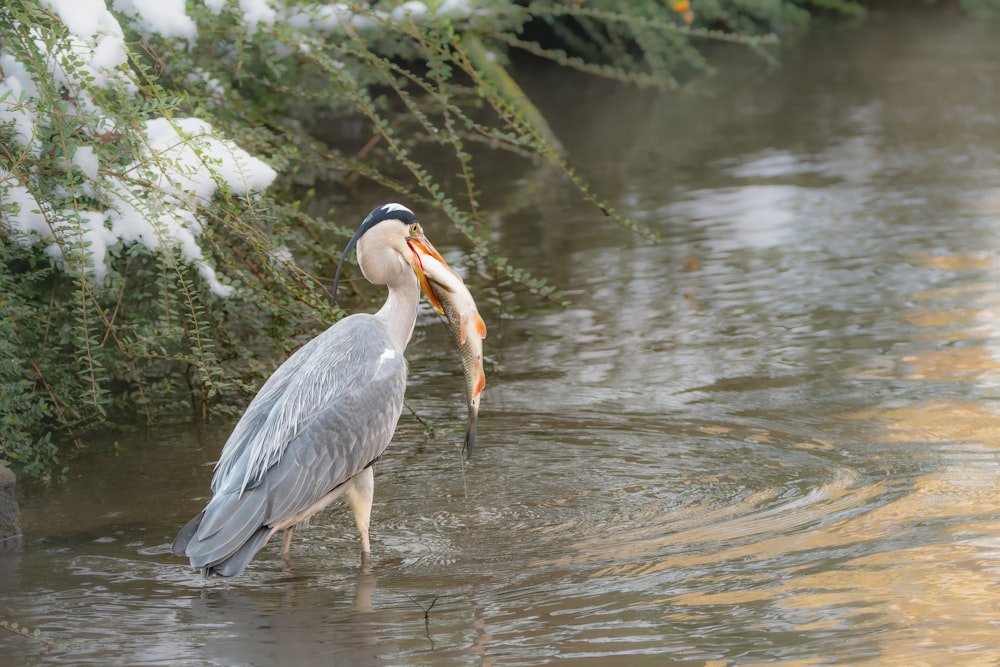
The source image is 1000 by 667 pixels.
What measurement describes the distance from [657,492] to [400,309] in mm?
1271

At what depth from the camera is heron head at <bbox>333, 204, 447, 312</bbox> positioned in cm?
543

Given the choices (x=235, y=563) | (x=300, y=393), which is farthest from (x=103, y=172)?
(x=235, y=563)

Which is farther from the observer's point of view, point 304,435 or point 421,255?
point 421,255

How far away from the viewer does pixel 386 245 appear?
17.9ft

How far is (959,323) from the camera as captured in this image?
23.5 ft

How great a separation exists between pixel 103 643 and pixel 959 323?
4.79 m

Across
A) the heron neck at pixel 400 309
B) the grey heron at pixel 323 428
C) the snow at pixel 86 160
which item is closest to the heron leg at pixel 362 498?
the grey heron at pixel 323 428

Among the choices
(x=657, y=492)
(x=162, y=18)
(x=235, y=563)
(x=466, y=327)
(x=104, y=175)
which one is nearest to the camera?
(x=235, y=563)

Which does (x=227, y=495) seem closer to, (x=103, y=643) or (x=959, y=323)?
(x=103, y=643)

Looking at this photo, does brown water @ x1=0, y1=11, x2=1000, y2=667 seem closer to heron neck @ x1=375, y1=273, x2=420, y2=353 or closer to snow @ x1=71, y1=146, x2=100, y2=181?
heron neck @ x1=375, y1=273, x2=420, y2=353

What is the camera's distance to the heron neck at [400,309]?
551 cm

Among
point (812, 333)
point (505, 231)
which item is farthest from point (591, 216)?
point (812, 333)

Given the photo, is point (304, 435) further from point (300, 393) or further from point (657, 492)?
point (657, 492)

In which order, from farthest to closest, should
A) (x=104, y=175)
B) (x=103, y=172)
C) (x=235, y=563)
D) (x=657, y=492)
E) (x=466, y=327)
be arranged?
(x=104, y=175) → (x=103, y=172) → (x=657, y=492) → (x=466, y=327) → (x=235, y=563)
